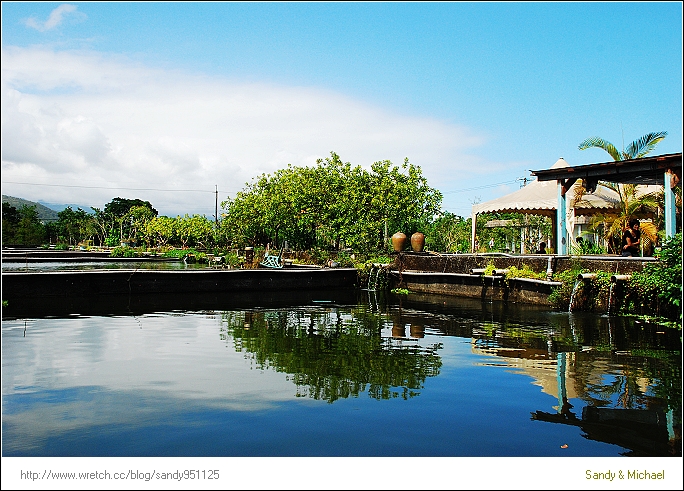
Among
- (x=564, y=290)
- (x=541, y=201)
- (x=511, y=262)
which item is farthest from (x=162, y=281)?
(x=541, y=201)

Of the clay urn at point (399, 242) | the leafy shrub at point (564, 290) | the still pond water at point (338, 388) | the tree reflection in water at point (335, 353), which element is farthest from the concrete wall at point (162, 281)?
the leafy shrub at point (564, 290)

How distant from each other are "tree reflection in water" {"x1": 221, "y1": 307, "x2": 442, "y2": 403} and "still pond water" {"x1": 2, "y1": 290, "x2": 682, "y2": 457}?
39 millimetres

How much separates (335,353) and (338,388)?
2.22 m

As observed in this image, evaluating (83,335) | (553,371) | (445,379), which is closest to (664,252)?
(553,371)

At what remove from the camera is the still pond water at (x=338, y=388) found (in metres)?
4.82

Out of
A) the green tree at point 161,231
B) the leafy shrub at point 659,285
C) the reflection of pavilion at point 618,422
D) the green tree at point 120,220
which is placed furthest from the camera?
the green tree at point 120,220

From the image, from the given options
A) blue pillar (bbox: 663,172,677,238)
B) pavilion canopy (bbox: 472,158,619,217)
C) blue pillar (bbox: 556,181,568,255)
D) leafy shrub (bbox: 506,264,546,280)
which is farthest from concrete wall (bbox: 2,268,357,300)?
blue pillar (bbox: 663,172,677,238)

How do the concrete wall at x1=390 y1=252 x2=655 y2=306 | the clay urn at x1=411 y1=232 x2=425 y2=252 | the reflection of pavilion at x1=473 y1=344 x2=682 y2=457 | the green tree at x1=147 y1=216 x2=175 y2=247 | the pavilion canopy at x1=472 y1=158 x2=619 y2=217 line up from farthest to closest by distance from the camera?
the green tree at x1=147 y1=216 x2=175 y2=247, the clay urn at x1=411 y1=232 x2=425 y2=252, the pavilion canopy at x1=472 y1=158 x2=619 y2=217, the concrete wall at x1=390 y1=252 x2=655 y2=306, the reflection of pavilion at x1=473 y1=344 x2=682 y2=457

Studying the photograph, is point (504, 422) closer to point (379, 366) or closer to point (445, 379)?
point (445, 379)

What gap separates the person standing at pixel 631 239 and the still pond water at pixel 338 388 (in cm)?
333

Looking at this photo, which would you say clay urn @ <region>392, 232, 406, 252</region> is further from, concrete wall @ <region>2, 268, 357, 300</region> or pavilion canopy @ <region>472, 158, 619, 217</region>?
pavilion canopy @ <region>472, 158, 619, 217</region>

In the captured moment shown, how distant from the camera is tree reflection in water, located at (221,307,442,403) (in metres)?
6.76

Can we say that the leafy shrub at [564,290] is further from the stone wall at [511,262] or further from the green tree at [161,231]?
the green tree at [161,231]

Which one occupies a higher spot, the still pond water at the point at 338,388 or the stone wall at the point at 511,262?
the stone wall at the point at 511,262
